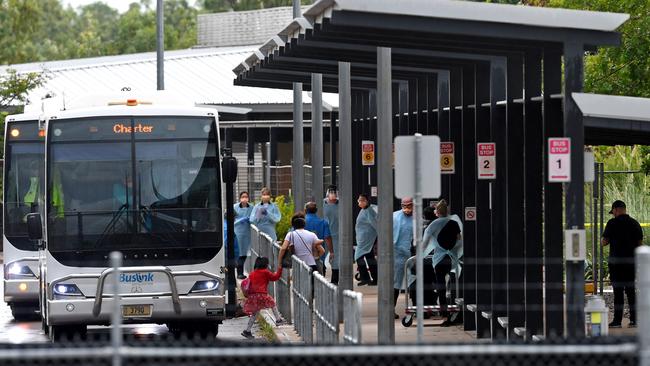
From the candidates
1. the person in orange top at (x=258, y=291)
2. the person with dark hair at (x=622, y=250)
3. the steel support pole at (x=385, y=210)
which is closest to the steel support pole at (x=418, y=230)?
the steel support pole at (x=385, y=210)

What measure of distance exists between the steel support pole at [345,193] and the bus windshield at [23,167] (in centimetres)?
526

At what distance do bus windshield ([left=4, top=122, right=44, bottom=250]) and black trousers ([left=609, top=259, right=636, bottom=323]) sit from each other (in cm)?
960

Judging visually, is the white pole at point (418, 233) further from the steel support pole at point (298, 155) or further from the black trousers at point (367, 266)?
the steel support pole at point (298, 155)

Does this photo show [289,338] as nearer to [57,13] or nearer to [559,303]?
[559,303]

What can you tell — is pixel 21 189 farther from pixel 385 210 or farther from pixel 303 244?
pixel 385 210

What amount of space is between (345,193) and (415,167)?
27.5 feet

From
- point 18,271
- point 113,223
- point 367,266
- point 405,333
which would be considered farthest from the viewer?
point 367,266


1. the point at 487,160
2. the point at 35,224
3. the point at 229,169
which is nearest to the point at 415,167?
the point at 487,160

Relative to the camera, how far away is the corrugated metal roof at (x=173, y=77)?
5100 centimetres

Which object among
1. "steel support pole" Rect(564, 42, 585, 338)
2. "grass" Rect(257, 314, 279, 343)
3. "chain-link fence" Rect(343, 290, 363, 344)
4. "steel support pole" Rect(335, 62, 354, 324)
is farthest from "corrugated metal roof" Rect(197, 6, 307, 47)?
"chain-link fence" Rect(343, 290, 363, 344)

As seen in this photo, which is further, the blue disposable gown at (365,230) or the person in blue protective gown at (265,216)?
the person in blue protective gown at (265,216)

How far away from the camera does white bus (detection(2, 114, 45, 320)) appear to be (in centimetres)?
2394

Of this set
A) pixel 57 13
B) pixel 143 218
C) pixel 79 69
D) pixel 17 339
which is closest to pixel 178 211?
pixel 143 218

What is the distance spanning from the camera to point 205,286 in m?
19.1
